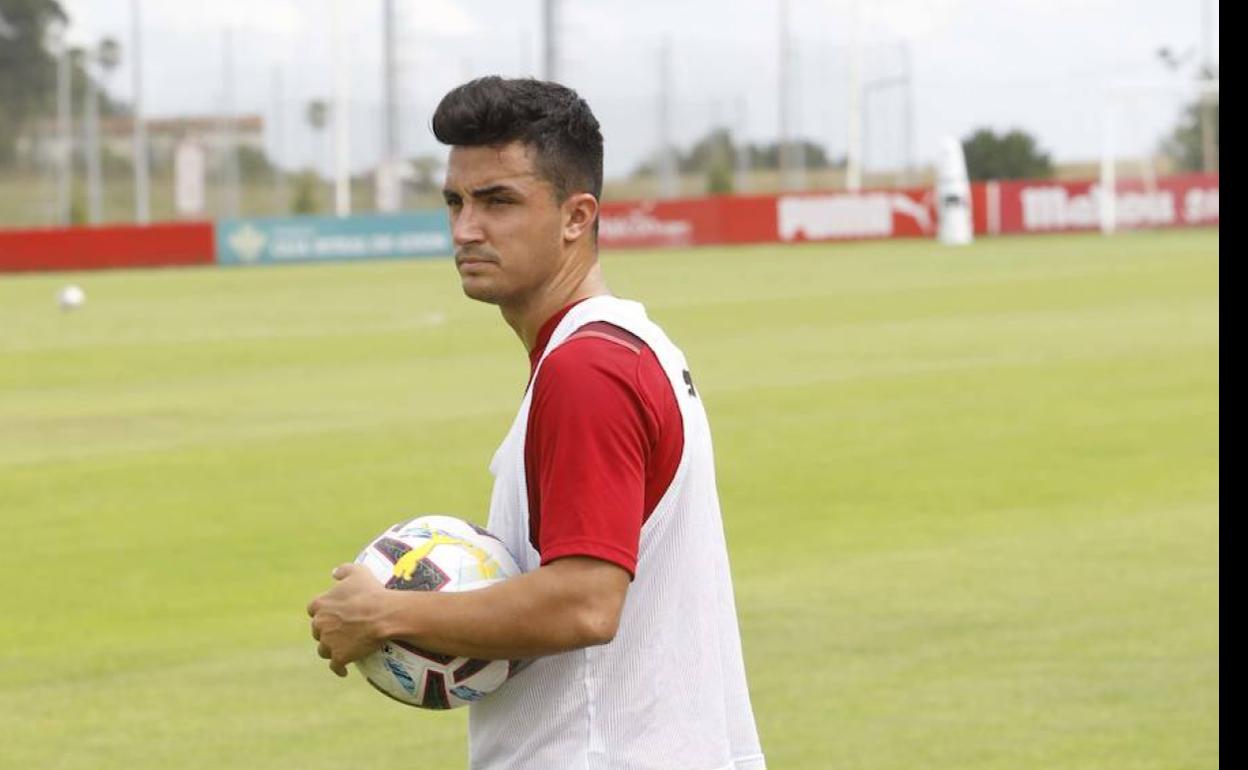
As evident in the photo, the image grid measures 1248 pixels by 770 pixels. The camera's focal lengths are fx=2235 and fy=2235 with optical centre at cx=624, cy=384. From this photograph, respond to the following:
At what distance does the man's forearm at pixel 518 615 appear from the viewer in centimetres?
359

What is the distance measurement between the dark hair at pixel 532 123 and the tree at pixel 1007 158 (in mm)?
67725

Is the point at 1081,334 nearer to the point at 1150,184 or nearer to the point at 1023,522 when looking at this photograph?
the point at 1023,522

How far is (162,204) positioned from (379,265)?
7.50 metres

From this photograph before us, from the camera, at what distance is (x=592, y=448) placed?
352 cm

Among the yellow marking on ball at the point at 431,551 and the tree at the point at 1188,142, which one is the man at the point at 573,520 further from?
the tree at the point at 1188,142

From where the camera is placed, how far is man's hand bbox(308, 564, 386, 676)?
375 cm

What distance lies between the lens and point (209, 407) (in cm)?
1950

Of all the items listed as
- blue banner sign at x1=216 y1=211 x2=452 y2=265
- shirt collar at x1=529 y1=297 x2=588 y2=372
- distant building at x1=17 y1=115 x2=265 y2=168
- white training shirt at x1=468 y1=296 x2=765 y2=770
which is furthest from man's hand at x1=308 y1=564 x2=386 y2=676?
distant building at x1=17 y1=115 x2=265 y2=168

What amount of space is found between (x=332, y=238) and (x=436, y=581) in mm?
50182

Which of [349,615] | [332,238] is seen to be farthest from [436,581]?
[332,238]

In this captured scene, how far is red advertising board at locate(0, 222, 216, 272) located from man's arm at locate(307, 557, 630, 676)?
4601 centimetres

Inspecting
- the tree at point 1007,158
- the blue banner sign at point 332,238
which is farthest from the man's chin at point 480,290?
the tree at point 1007,158

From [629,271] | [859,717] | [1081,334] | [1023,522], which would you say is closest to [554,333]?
[859,717]

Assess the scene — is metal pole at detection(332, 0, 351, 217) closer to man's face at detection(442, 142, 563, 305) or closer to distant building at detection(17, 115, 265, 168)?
distant building at detection(17, 115, 265, 168)
